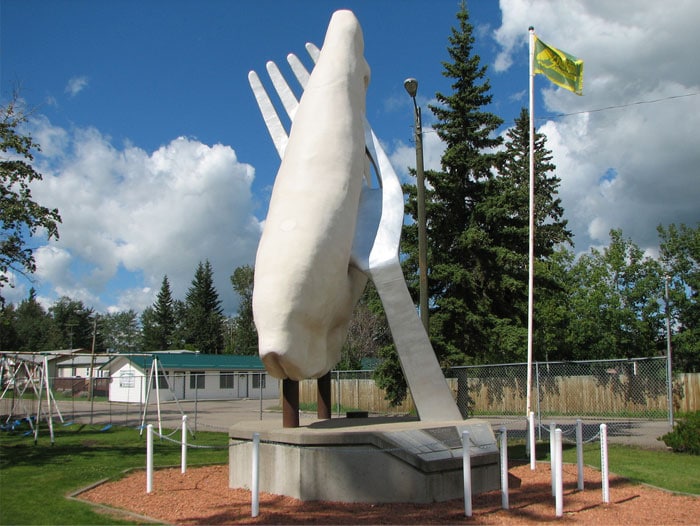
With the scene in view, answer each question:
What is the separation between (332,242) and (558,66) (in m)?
7.68

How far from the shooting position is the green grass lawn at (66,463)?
26.1ft

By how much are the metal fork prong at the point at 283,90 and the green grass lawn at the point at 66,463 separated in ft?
23.0

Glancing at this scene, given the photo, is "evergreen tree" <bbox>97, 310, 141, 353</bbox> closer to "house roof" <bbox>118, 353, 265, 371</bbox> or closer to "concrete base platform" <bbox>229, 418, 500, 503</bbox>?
"house roof" <bbox>118, 353, 265, 371</bbox>

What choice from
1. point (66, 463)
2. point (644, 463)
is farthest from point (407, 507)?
point (66, 463)

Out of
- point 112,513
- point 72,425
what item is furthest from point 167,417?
point 112,513

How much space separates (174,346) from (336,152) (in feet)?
233

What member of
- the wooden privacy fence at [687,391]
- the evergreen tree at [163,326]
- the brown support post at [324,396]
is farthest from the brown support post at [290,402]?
the evergreen tree at [163,326]

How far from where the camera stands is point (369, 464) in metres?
8.35

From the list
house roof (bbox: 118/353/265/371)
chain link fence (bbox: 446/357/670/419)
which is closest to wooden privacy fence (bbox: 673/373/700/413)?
chain link fence (bbox: 446/357/670/419)

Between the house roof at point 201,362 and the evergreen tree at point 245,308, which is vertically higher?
the evergreen tree at point 245,308

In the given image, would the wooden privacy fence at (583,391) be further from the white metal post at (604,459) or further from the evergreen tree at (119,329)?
the evergreen tree at (119,329)

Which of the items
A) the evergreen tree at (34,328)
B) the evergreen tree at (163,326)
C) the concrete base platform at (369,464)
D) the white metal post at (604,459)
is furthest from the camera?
the evergreen tree at (34,328)

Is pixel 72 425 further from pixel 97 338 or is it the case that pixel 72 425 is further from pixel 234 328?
pixel 97 338

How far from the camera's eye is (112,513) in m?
7.82
